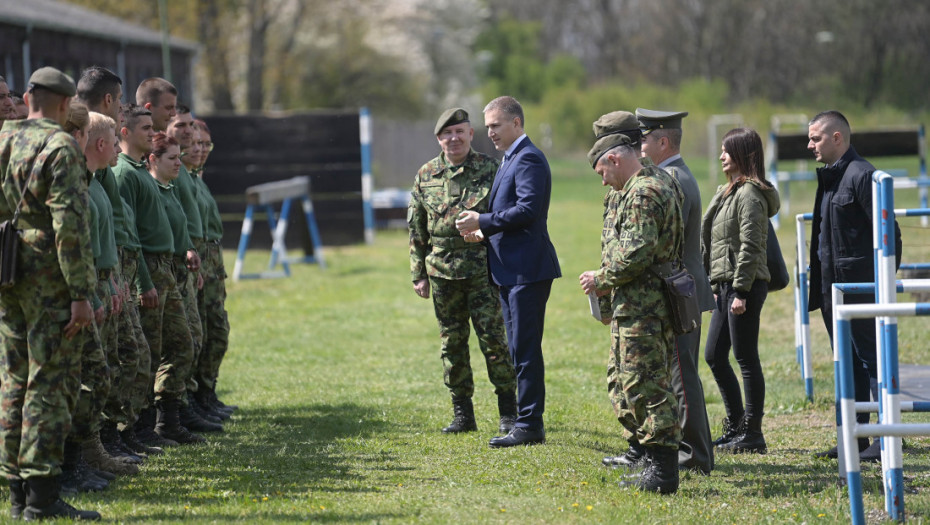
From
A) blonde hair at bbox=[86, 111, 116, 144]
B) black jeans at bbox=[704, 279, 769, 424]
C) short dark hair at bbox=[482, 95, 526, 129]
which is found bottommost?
black jeans at bbox=[704, 279, 769, 424]

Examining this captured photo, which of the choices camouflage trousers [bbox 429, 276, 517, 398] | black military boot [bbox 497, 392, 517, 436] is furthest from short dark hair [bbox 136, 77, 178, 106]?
black military boot [bbox 497, 392, 517, 436]

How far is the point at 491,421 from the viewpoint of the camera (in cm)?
821

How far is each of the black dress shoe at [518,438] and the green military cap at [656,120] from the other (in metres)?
2.07

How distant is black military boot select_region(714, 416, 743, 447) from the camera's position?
24.1 ft

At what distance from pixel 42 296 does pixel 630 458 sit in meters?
3.41

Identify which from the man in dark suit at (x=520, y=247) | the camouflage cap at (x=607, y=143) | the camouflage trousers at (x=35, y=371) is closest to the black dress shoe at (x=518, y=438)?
the man in dark suit at (x=520, y=247)

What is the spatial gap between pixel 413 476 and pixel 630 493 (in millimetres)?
1295

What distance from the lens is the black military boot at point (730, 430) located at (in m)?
7.36

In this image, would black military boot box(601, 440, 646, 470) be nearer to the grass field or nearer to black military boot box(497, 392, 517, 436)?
the grass field

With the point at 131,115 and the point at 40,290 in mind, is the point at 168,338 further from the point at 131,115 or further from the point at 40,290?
the point at 40,290

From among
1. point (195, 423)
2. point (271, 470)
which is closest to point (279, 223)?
point (195, 423)

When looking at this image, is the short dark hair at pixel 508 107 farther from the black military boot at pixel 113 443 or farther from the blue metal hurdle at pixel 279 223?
the blue metal hurdle at pixel 279 223

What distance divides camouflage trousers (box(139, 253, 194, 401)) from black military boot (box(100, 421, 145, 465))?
21.4 inches

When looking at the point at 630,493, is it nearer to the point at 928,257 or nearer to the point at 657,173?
the point at 657,173
